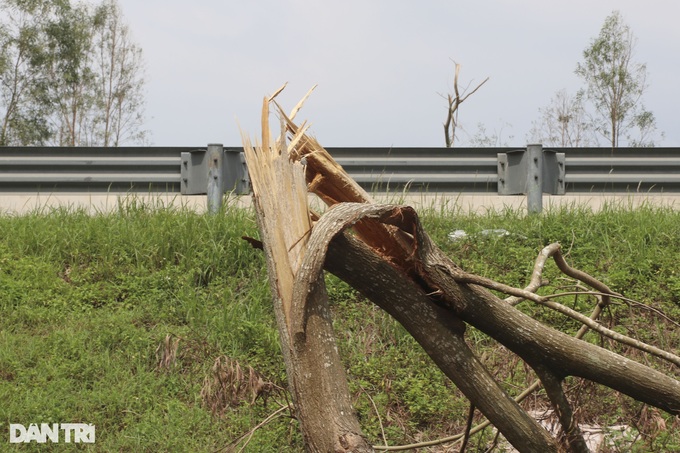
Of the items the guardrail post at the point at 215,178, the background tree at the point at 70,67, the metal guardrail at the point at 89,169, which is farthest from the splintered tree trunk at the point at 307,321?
the background tree at the point at 70,67

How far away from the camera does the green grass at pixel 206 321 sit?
17.8 ft

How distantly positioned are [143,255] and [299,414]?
436cm

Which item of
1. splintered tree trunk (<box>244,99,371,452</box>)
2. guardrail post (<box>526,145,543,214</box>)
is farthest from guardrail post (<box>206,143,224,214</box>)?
splintered tree trunk (<box>244,99,371,452</box>)

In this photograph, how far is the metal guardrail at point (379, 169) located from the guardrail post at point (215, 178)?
24cm

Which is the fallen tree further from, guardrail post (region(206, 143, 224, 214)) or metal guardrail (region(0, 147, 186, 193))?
metal guardrail (region(0, 147, 186, 193))

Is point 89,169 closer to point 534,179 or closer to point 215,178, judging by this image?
point 215,178

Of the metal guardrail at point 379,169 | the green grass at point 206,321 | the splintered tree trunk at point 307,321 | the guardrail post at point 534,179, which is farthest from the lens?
the metal guardrail at point 379,169

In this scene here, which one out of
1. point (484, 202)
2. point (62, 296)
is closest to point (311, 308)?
point (62, 296)

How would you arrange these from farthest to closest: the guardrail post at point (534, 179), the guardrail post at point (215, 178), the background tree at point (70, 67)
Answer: the background tree at point (70, 67) → the guardrail post at point (534, 179) → the guardrail post at point (215, 178)

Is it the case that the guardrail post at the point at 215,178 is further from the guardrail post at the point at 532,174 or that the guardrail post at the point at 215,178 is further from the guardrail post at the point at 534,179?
the guardrail post at the point at 534,179

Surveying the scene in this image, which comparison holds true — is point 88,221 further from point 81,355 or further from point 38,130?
point 38,130

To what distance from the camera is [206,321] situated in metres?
6.42

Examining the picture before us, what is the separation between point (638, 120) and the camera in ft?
76.5

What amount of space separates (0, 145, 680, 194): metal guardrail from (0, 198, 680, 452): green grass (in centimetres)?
34
